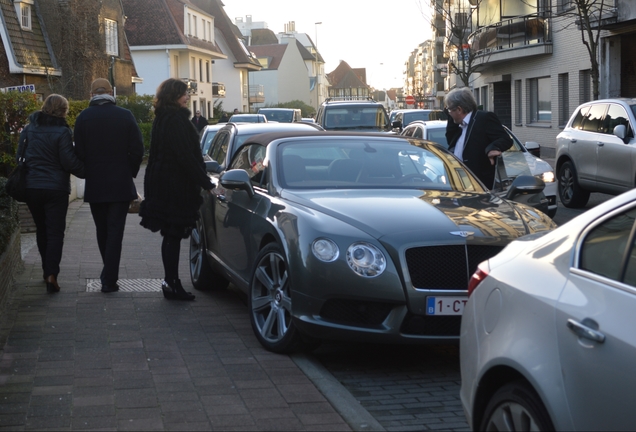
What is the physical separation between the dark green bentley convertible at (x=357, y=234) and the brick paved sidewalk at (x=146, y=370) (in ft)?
1.28

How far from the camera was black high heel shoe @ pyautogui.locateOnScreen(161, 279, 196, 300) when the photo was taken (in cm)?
798

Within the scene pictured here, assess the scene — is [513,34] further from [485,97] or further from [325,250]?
[325,250]

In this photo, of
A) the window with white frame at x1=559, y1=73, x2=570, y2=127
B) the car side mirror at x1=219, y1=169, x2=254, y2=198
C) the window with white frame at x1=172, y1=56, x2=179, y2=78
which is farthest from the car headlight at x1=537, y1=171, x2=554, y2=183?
the window with white frame at x1=172, y1=56, x2=179, y2=78

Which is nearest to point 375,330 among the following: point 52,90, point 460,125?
point 460,125

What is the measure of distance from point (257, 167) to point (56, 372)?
2581mm

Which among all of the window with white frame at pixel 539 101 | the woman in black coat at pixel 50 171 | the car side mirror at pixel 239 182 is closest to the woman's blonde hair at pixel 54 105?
the woman in black coat at pixel 50 171

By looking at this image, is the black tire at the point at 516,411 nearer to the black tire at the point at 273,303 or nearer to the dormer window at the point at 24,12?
the black tire at the point at 273,303

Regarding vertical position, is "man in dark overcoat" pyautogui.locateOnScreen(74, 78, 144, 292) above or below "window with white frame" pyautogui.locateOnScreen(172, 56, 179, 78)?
below

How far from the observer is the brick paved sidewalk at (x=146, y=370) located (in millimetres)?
4688

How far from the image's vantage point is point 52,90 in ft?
109

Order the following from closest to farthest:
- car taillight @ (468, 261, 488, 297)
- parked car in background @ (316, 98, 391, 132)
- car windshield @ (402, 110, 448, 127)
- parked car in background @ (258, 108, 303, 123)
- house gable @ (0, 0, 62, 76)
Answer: car taillight @ (468, 261, 488, 297) < parked car in background @ (316, 98, 391, 132) < car windshield @ (402, 110, 448, 127) < house gable @ (0, 0, 62, 76) < parked car in background @ (258, 108, 303, 123)

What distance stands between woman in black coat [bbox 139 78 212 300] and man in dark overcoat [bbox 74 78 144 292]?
15.6 inches

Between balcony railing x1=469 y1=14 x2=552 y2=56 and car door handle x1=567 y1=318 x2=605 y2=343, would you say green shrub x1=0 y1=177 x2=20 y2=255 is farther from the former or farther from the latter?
balcony railing x1=469 y1=14 x2=552 y2=56

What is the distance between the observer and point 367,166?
279 inches
